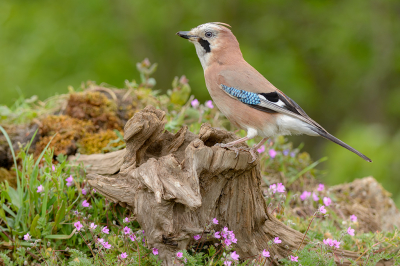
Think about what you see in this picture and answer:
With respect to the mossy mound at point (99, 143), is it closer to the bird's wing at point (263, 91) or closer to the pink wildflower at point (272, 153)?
the bird's wing at point (263, 91)

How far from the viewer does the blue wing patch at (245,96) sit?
390cm

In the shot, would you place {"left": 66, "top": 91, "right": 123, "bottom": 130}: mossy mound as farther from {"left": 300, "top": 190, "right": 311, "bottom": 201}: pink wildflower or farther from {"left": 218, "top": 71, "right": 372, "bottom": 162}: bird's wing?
{"left": 300, "top": 190, "right": 311, "bottom": 201}: pink wildflower

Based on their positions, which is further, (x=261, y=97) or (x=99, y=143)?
(x=99, y=143)

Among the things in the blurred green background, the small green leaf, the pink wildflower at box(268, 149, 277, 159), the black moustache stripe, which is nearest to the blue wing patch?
the black moustache stripe

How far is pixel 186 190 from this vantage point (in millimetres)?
2822

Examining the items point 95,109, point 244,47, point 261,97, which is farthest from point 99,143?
point 244,47

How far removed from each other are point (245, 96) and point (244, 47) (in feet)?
27.3

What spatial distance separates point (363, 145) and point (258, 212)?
506 cm

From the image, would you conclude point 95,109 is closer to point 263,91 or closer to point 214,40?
point 214,40

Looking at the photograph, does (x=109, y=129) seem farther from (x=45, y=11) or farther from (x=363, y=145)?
(x=45, y=11)

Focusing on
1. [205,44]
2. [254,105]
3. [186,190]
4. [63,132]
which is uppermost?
[205,44]

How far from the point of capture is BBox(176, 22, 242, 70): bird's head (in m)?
4.30

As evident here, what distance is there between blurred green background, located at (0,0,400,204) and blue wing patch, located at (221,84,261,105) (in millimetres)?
7532

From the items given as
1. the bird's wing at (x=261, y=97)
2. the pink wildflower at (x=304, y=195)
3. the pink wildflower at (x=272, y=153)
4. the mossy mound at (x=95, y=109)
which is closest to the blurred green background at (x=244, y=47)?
the mossy mound at (x=95, y=109)
